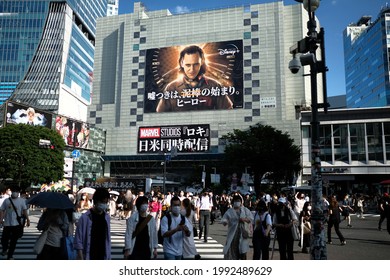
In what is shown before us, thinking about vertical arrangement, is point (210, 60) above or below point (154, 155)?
above

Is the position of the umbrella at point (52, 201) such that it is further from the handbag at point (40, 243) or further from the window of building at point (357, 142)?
the window of building at point (357, 142)

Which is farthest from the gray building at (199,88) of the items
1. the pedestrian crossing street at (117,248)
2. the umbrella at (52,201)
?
the umbrella at (52,201)

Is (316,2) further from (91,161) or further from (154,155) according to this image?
(91,161)

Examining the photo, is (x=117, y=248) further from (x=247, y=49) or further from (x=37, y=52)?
(x=37, y=52)

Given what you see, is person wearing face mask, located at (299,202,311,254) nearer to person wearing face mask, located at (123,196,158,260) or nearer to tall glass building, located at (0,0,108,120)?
person wearing face mask, located at (123,196,158,260)

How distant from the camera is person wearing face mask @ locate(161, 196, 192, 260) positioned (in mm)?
6391

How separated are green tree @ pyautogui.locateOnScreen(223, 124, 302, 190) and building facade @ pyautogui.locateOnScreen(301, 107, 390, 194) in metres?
8.07

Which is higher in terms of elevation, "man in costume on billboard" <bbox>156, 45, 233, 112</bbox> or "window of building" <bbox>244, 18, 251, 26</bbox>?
"window of building" <bbox>244, 18, 251, 26</bbox>

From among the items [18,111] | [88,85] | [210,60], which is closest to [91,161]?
[18,111]

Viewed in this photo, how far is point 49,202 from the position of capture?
5887mm

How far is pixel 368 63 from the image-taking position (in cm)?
10294

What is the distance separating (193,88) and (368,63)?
2354 inches

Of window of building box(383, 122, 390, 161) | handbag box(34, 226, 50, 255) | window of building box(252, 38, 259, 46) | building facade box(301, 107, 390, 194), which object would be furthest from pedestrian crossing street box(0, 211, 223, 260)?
window of building box(252, 38, 259, 46)
